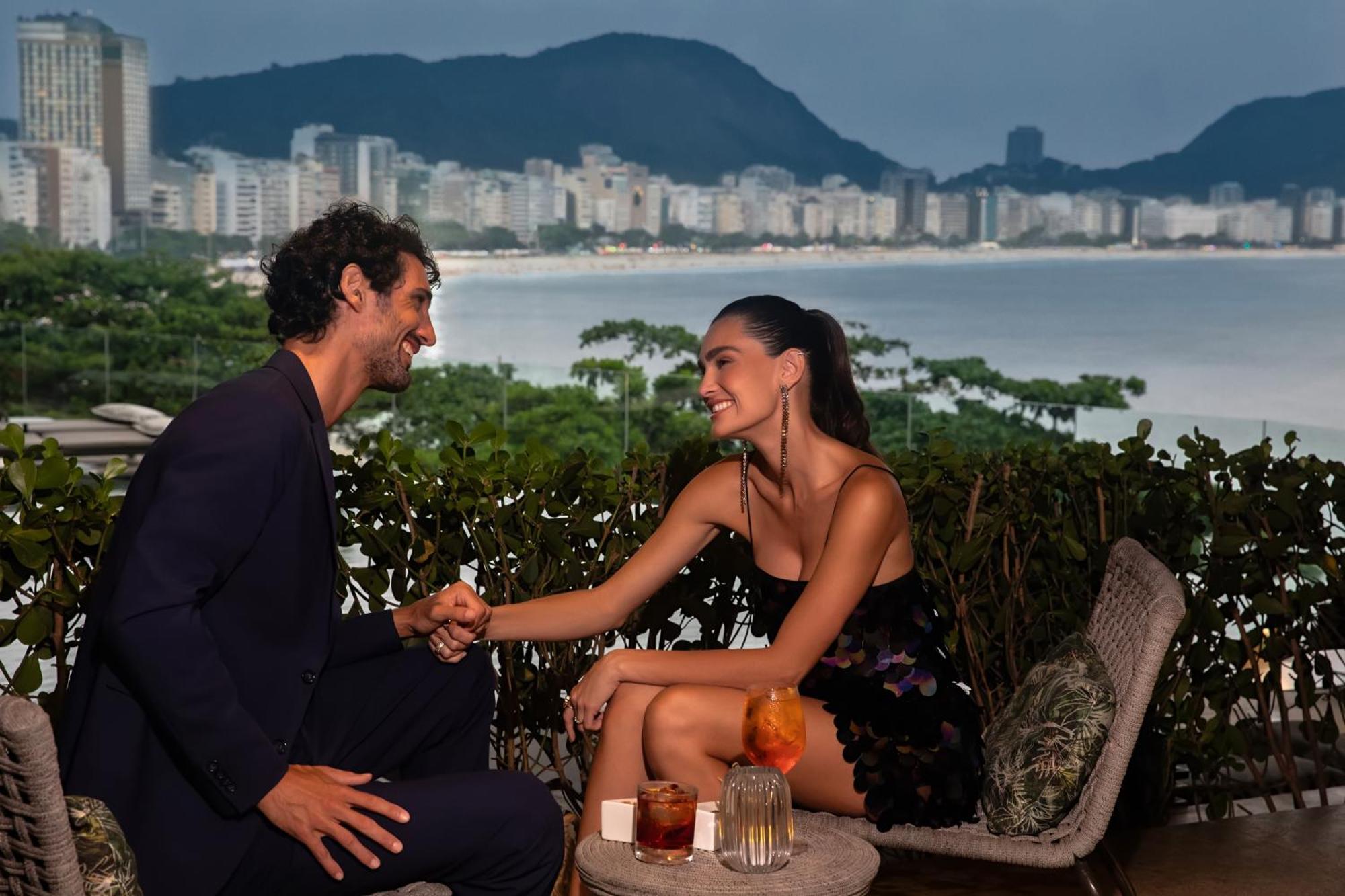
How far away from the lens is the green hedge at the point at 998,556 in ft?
9.15

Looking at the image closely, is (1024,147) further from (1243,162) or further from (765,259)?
(765,259)

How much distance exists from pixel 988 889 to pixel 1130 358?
69.8ft

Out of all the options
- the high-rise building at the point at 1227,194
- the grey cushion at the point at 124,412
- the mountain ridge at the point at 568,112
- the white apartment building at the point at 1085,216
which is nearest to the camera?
the grey cushion at the point at 124,412

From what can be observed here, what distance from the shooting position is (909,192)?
2889 centimetres

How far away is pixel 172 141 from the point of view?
30.0 meters

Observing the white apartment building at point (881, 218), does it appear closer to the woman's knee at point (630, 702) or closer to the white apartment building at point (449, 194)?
the white apartment building at point (449, 194)

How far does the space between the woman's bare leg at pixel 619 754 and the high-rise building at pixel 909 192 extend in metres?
26.4

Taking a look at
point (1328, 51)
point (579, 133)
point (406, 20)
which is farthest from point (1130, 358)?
point (406, 20)

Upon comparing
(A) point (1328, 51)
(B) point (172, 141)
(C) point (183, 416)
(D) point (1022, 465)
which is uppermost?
(A) point (1328, 51)

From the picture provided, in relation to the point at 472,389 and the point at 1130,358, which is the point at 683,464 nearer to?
the point at 472,389

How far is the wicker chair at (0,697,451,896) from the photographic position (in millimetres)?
1271

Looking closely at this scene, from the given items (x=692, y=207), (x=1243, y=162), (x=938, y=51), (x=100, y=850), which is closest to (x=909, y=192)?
(x=692, y=207)

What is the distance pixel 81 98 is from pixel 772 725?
30.5m

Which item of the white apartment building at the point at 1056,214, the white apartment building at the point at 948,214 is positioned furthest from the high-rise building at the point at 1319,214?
the white apartment building at the point at 948,214
